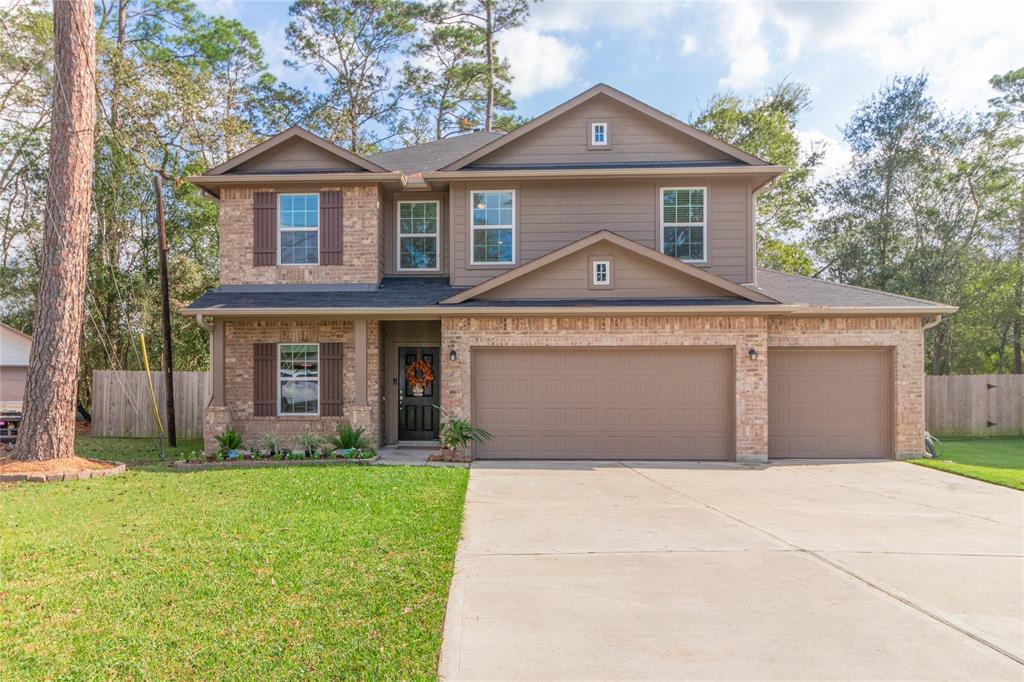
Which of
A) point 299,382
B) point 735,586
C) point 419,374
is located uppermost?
point 419,374

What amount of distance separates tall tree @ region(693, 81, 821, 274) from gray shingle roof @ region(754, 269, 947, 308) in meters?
10.7

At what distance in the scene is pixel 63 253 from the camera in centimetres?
1020

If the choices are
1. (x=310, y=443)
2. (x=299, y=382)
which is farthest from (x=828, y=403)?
(x=299, y=382)

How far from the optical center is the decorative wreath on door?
13078 millimetres

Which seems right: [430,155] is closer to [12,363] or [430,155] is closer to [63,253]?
[63,253]

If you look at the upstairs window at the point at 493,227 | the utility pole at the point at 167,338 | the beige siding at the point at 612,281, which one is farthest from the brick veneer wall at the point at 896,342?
the utility pole at the point at 167,338

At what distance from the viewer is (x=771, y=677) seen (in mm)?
3404

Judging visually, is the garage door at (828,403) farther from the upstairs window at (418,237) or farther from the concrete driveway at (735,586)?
the upstairs window at (418,237)

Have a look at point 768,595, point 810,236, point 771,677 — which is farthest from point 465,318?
point 810,236

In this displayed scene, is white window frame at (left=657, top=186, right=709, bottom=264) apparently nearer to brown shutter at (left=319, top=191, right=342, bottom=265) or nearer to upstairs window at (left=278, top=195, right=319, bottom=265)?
brown shutter at (left=319, top=191, right=342, bottom=265)

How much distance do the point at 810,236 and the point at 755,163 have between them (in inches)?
548

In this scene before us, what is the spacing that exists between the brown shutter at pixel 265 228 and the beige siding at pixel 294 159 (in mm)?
635

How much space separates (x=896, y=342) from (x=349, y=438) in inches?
421

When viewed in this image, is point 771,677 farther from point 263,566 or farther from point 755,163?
point 755,163
